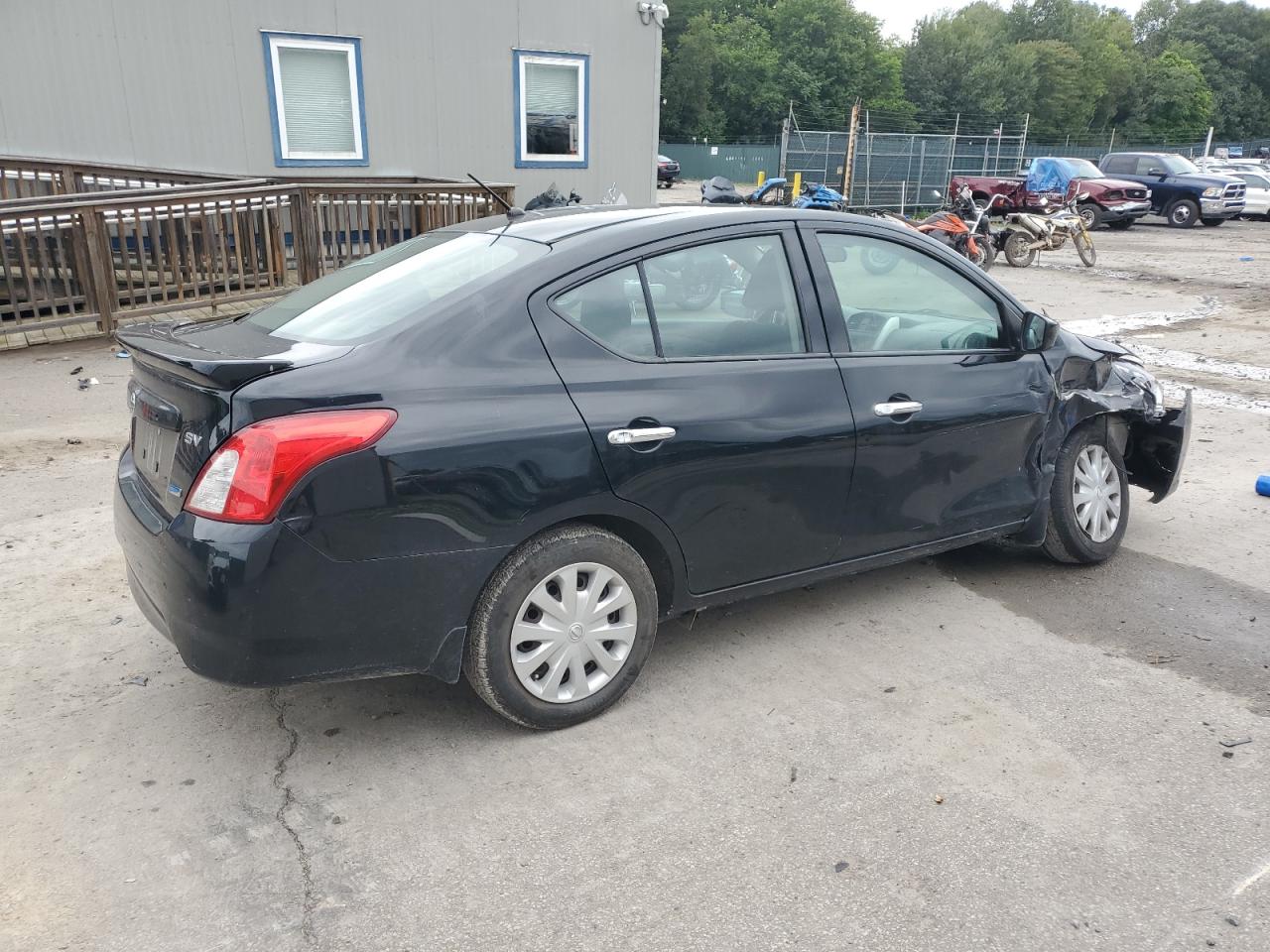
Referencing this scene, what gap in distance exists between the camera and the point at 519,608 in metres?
3.13

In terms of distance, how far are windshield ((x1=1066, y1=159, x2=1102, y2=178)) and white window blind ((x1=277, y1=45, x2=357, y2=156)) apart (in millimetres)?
20904

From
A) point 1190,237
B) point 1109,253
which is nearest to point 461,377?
point 1109,253

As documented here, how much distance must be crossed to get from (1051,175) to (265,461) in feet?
90.2

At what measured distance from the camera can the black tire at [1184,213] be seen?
2798 cm

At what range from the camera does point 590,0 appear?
1372 cm

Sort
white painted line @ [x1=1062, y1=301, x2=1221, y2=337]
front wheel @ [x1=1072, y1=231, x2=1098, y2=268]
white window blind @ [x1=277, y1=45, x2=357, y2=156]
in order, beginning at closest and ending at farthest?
white painted line @ [x1=1062, y1=301, x2=1221, y2=337], white window blind @ [x1=277, y1=45, x2=357, y2=156], front wheel @ [x1=1072, y1=231, x2=1098, y2=268]

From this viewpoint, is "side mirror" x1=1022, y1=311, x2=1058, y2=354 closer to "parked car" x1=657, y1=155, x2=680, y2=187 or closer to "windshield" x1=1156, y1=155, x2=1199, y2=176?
"windshield" x1=1156, y1=155, x2=1199, y2=176

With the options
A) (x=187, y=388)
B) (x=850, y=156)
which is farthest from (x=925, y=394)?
(x=850, y=156)

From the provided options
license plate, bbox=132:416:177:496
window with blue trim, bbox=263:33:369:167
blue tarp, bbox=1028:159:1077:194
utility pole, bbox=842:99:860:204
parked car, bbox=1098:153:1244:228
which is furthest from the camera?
utility pole, bbox=842:99:860:204

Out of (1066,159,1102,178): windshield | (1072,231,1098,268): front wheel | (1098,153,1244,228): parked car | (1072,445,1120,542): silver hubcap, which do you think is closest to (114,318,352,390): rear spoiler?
(1072,445,1120,542): silver hubcap

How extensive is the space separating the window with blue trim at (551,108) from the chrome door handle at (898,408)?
1093 cm

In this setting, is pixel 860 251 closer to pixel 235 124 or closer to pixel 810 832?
pixel 810 832

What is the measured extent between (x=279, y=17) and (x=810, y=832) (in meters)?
11.8

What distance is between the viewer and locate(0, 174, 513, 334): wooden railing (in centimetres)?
877
